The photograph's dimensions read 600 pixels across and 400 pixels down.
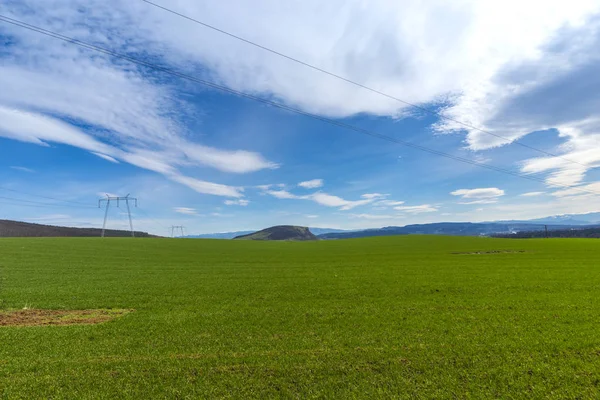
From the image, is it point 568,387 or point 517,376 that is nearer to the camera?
point 568,387

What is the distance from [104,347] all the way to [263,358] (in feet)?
16.2

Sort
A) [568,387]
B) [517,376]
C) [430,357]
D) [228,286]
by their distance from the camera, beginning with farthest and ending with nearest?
[228,286] → [430,357] → [517,376] → [568,387]

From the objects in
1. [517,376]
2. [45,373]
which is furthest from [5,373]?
[517,376]

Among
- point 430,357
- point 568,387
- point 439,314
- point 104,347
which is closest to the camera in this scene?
point 568,387

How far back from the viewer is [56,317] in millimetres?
12438

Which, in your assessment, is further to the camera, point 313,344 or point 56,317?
point 56,317

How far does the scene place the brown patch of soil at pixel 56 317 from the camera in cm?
1173

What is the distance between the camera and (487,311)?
12586mm

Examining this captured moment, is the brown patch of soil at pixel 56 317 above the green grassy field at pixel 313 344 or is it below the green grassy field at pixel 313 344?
above

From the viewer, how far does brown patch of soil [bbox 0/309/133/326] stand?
11727 mm

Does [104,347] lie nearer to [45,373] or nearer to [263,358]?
[45,373]

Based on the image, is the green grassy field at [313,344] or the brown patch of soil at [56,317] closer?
the green grassy field at [313,344]

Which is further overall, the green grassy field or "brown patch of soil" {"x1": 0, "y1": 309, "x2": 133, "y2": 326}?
"brown patch of soil" {"x1": 0, "y1": 309, "x2": 133, "y2": 326}

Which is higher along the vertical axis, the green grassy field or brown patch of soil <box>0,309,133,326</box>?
brown patch of soil <box>0,309,133,326</box>
